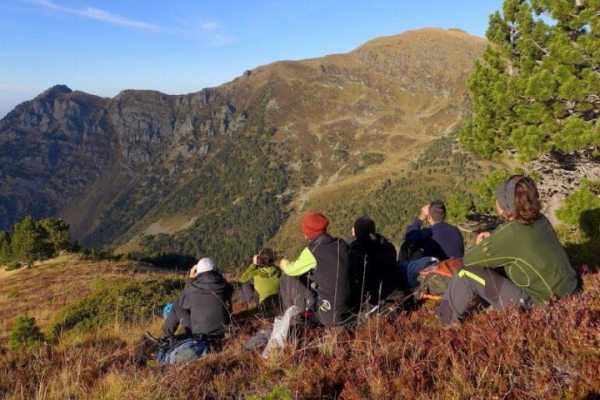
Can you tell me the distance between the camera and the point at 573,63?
492 inches

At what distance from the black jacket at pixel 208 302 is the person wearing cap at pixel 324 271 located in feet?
6.48

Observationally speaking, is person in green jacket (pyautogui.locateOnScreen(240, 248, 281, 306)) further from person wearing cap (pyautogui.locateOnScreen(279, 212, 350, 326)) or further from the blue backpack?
person wearing cap (pyautogui.locateOnScreen(279, 212, 350, 326))

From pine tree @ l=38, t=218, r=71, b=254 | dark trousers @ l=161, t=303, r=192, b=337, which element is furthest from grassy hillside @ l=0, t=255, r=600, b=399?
pine tree @ l=38, t=218, r=71, b=254

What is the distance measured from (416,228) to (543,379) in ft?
23.1

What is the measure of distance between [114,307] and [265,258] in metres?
7.41

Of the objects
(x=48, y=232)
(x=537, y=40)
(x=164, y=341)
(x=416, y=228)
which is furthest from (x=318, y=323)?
→ (x=48, y=232)

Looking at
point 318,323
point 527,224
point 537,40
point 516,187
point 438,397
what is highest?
point 537,40

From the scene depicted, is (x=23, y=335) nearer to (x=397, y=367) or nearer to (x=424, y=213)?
(x=397, y=367)

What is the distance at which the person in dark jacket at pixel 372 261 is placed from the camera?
23.7 ft

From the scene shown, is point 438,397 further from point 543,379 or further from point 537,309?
point 537,309

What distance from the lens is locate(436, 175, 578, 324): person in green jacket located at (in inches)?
187

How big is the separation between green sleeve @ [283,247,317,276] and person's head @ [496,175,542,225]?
2624mm

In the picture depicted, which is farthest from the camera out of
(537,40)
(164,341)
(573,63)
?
(537,40)

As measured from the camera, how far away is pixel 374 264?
785 centimetres
